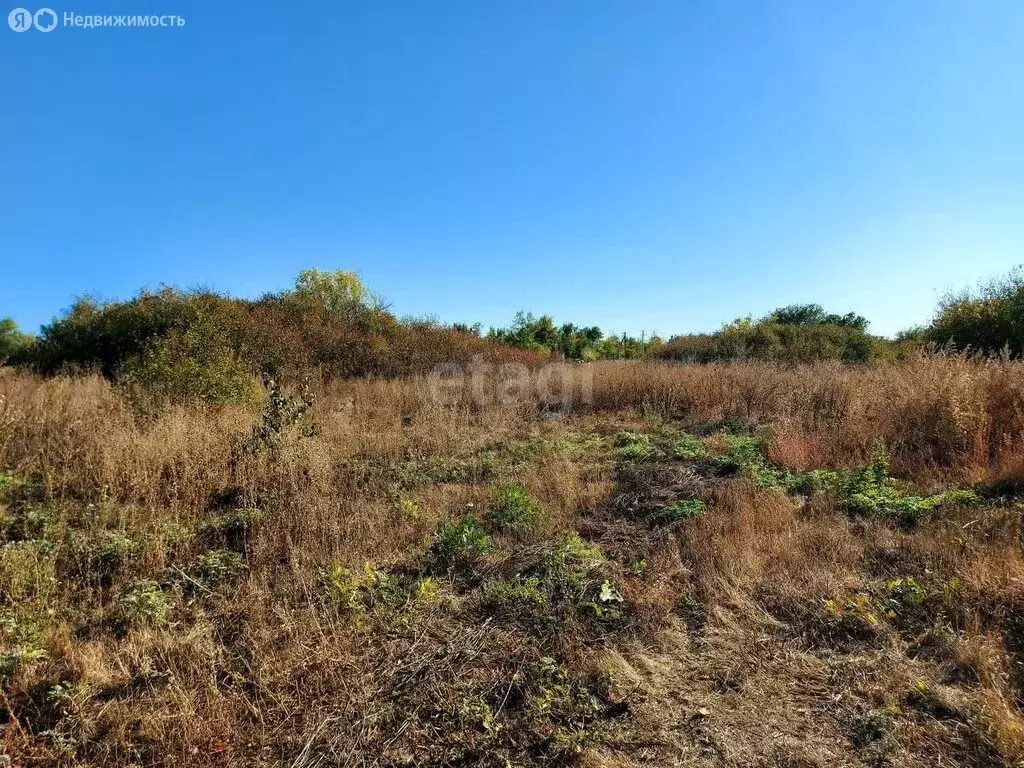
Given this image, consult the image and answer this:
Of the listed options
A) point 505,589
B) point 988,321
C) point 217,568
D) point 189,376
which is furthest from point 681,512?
point 988,321

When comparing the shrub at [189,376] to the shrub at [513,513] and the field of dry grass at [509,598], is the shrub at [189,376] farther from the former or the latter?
the shrub at [513,513]

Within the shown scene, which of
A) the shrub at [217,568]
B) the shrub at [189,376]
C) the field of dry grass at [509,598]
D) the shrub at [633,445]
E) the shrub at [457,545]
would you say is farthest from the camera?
the shrub at [189,376]

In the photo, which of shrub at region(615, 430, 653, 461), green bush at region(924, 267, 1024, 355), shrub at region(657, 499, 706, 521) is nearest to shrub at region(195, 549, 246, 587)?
shrub at region(657, 499, 706, 521)

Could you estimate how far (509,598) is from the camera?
3100 mm

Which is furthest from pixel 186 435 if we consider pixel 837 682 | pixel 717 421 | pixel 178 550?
pixel 717 421

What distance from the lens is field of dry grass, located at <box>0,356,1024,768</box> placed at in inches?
84.1

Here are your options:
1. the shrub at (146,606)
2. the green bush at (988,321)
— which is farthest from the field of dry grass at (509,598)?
the green bush at (988,321)

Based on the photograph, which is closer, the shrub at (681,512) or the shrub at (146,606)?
the shrub at (146,606)

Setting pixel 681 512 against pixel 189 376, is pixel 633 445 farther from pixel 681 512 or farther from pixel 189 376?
pixel 189 376

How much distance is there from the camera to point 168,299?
1238 cm

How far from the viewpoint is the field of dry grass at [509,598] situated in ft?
7.01

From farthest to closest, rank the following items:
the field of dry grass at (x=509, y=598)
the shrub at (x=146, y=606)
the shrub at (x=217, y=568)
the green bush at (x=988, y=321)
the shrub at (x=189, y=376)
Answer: the green bush at (x=988, y=321), the shrub at (x=189, y=376), the shrub at (x=217, y=568), the shrub at (x=146, y=606), the field of dry grass at (x=509, y=598)

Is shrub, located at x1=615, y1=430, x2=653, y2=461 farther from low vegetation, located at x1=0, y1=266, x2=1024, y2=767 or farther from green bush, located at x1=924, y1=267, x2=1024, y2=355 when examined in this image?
green bush, located at x1=924, y1=267, x2=1024, y2=355

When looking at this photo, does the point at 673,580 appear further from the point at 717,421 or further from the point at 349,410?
the point at 349,410
